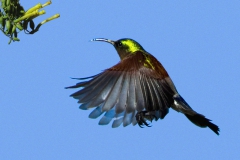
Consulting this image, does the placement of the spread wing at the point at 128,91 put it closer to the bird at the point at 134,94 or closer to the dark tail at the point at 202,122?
the bird at the point at 134,94

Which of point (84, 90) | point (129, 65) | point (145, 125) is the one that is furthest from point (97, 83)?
point (145, 125)

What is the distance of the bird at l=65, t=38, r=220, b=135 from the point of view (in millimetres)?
4715

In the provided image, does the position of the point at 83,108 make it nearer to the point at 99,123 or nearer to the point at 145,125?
the point at 99,123

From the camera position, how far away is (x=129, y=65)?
5191 millimetres

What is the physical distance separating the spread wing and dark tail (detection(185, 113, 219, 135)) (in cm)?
39

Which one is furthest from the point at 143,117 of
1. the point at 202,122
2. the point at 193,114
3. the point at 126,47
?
the point at 126,47

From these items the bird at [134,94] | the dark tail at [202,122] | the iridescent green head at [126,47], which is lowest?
the dark tail at [202,122]

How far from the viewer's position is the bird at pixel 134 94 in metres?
4.71

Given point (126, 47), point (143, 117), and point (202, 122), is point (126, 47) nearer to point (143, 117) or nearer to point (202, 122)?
point (143, 117)

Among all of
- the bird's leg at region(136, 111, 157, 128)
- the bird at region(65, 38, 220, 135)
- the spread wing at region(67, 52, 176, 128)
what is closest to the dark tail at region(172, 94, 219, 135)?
the bird at region(65, 38, 220, 135)

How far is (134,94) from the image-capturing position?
4.83 m

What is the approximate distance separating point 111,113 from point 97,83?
0.52 metres

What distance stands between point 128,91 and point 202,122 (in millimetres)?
1192

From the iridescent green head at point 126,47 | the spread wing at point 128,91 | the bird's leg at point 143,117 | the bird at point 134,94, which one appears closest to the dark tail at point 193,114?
the bird at point 134,94
